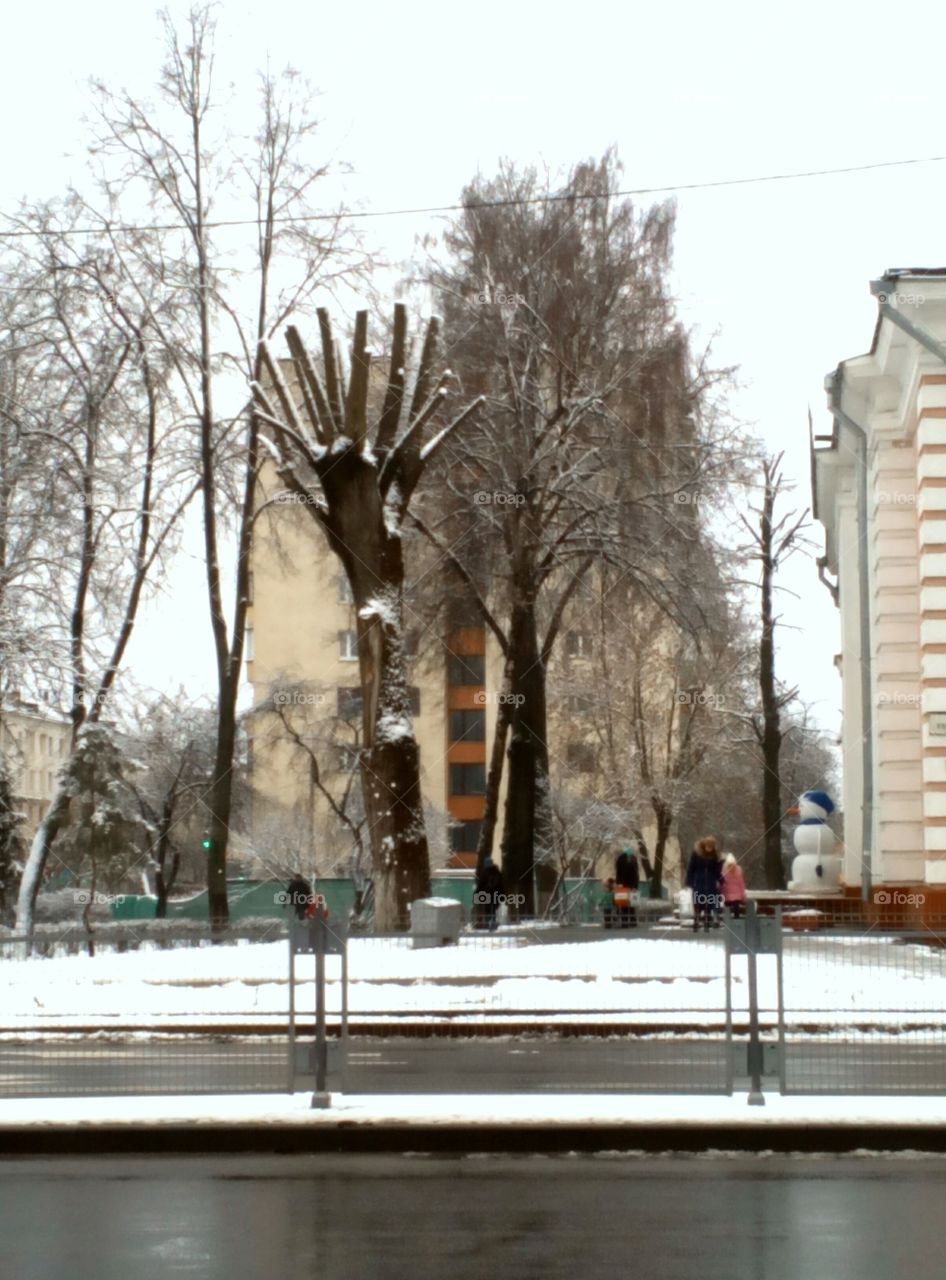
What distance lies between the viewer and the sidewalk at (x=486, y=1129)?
448 inches

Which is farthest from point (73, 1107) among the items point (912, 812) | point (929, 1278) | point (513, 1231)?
point (912, 812)

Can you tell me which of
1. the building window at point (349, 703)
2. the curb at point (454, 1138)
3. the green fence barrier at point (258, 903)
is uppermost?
the building window at point (349, 703)

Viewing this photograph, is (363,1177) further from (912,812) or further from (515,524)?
(515,524)

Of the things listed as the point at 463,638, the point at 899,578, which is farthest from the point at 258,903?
the point at 899,578

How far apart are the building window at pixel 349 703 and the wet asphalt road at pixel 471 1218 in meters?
45.8

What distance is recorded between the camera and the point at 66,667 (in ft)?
129

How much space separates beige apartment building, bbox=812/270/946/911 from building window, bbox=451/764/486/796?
54484 mm

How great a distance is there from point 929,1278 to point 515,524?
31677 millimetres

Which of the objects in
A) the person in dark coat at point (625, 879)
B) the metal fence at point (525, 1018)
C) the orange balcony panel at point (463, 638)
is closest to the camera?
the metal fence at point (525, 1018)

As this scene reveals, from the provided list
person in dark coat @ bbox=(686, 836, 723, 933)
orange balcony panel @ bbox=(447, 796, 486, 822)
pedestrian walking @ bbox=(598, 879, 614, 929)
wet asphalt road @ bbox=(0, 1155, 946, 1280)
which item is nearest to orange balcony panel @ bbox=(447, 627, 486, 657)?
pedestrian walking @ bbox=(598, 879, 614, 929)

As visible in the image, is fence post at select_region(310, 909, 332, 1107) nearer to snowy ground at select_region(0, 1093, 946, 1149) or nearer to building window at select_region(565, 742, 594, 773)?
snowy ground at select_region(0, 1093, 946, 1149)

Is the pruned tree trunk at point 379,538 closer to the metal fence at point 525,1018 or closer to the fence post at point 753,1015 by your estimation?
the metal fence at point 525,1018

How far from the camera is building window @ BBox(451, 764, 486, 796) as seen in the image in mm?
93375

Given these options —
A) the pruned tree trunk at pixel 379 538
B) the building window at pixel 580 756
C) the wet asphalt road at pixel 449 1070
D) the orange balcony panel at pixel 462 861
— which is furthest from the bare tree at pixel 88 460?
the orange balcony panel at pixel 462 861
